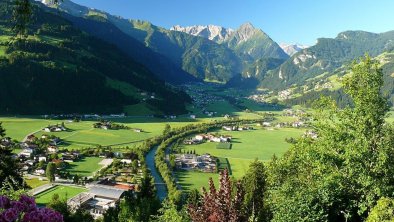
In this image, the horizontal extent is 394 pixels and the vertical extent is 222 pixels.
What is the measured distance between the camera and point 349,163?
65.5 feet

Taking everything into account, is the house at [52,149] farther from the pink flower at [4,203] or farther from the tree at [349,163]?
the pink flower at [4,203]

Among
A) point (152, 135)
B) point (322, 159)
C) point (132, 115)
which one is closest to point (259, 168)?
point (322, 159)

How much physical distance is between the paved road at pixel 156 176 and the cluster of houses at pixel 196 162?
635 cm

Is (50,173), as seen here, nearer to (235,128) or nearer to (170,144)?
(170,144)

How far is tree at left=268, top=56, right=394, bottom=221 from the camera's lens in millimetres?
19359

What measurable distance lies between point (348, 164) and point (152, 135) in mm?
121396

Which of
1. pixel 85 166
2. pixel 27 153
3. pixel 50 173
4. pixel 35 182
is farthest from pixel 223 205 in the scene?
pixel 27 153

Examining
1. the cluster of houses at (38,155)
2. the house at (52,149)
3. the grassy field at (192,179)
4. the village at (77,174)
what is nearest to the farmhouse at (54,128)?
the village at (77,174)

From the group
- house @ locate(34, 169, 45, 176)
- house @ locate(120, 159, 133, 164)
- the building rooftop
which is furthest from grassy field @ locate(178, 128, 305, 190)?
house @ locate(34, 169, 45, 176)

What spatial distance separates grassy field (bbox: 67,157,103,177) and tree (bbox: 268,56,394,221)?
2747 inches

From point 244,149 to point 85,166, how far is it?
56.0m

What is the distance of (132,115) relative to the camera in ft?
637

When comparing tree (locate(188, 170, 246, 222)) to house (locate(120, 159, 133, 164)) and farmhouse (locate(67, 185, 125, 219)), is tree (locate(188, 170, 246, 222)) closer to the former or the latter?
farmhouse (locate(67, 185, 125, 219))

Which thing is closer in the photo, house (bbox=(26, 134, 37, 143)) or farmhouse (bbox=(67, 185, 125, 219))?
farmhouse (bbox=(67, 185, 125, 219))
